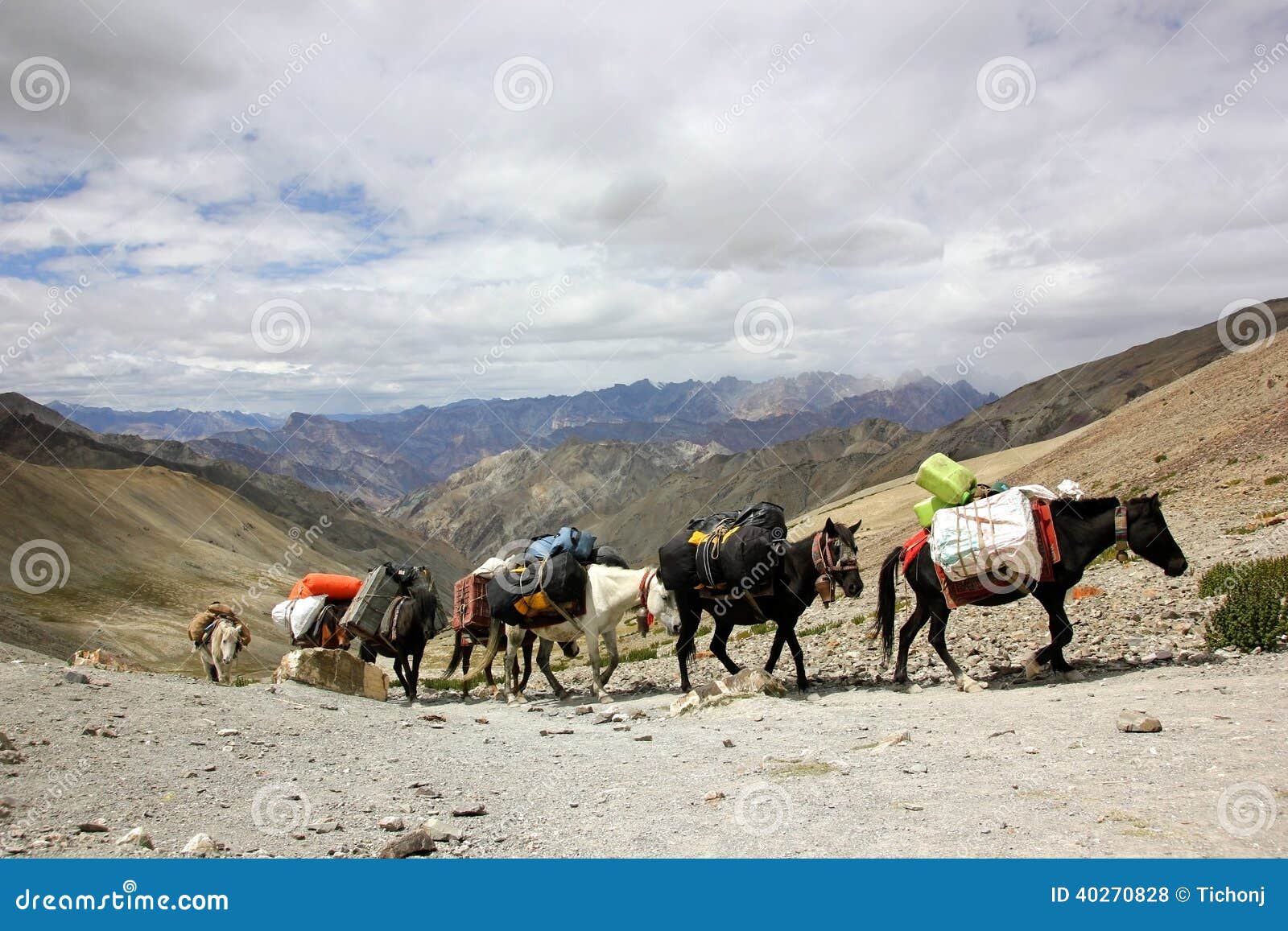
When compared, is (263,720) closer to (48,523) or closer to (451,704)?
(451,704)

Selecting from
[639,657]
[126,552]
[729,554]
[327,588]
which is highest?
[126,552]

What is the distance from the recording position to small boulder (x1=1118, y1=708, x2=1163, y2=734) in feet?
25.5

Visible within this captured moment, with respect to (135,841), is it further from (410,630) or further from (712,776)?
(410,630)

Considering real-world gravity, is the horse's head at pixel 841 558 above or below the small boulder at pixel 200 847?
above

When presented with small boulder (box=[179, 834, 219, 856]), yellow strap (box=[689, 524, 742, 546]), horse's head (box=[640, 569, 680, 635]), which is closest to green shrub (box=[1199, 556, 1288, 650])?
yellow strap (box=[689, 524, 742, 546])

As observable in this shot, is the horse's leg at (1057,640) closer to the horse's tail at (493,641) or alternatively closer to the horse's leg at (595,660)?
the horse's leg at (595,660)

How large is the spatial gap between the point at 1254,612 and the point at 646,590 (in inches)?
361

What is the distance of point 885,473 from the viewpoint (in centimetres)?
12838

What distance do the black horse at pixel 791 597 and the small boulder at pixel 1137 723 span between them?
14.7ft

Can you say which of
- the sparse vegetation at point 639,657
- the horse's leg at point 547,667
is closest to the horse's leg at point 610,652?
the horse's leg at point 547,667

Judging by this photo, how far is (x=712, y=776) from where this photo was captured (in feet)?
26.8

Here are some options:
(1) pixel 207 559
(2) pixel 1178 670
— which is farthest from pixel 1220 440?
(1) pixel 207 559

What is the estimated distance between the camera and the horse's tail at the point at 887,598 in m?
13.2

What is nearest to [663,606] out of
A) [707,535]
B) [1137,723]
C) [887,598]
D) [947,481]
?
[707,535]
